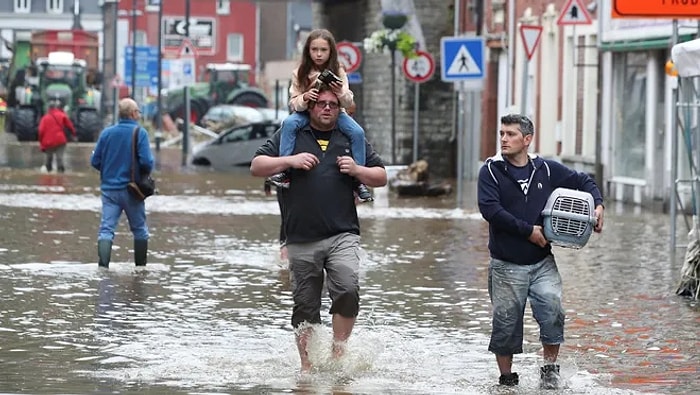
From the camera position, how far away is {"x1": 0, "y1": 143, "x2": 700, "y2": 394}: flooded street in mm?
10703

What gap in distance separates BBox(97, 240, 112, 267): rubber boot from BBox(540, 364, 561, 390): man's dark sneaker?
753cm

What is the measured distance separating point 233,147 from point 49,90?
21484 mm

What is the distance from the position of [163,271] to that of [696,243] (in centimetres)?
466

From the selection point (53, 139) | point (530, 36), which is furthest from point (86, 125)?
point (530, 36)

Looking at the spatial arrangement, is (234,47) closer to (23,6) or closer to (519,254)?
(23,6)

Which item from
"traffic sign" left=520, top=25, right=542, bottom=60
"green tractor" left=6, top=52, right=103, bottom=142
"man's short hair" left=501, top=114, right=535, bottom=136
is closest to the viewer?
"man's short hair" left=501, top=114, right=535, bottom=136

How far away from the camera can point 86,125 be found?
66000 millimetres

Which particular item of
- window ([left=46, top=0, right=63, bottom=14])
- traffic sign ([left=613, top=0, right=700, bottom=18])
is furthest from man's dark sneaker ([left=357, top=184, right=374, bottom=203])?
window ([left=46, top=0, right=63, bottom=14])

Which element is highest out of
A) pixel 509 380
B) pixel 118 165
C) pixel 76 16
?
pixel 76 16

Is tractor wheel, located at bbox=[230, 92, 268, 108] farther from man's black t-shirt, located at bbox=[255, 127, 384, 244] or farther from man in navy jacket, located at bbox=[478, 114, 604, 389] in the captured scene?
man in navy jacket, located at bbox=[478, 114, 604, 389]

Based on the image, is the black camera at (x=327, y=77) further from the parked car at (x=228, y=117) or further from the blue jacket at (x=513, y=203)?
the parked car at (x=228, y=117)

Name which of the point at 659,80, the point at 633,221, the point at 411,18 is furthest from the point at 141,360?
the point at 411,18

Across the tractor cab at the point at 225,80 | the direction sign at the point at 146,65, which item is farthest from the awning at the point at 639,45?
the tractor cab at the point at 225,80

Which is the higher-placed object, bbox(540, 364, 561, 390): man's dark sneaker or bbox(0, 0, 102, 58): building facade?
bbox(0, 0, 102, 58): building facade
